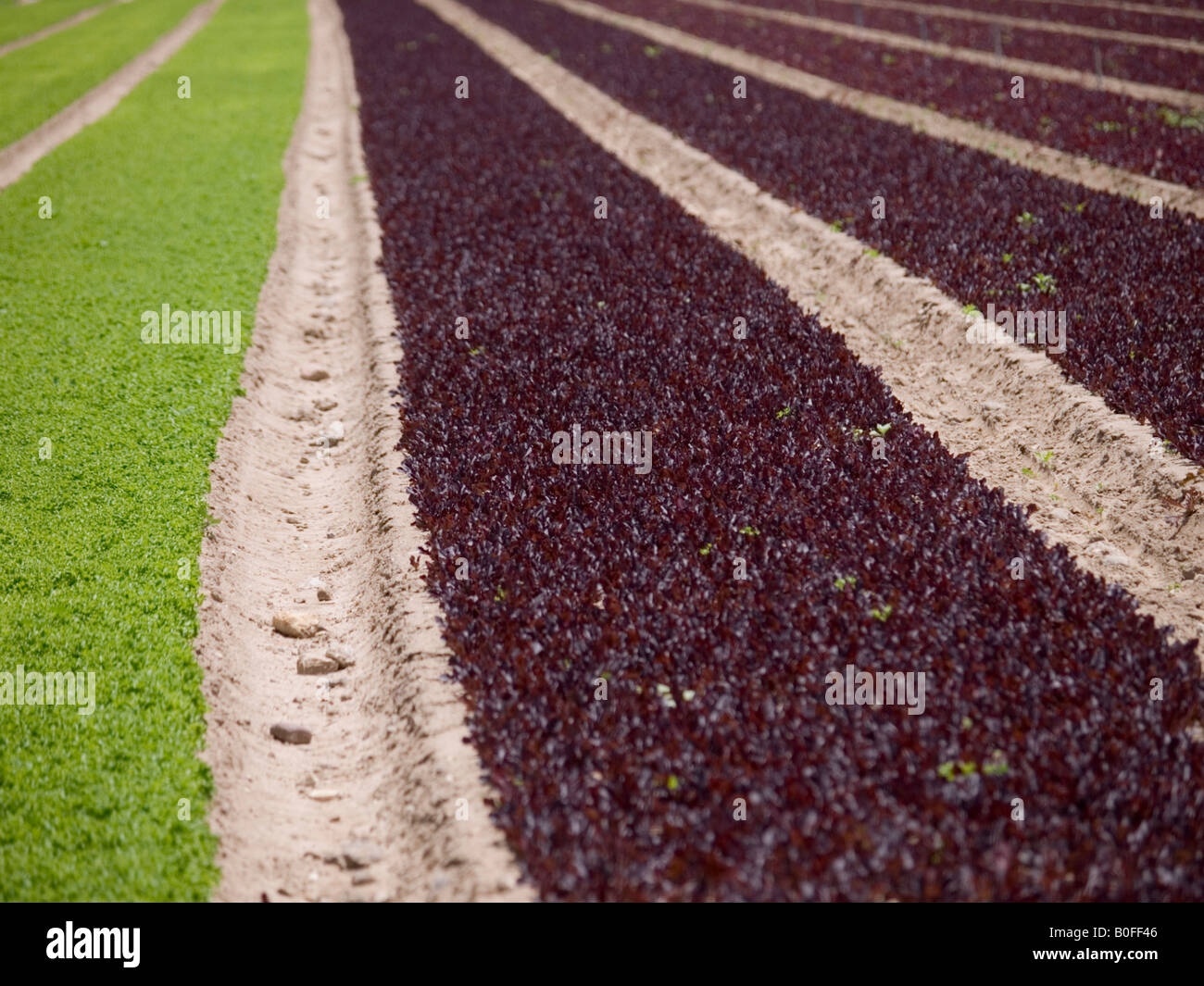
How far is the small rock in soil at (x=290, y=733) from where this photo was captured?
239 inches

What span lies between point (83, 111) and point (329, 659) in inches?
945

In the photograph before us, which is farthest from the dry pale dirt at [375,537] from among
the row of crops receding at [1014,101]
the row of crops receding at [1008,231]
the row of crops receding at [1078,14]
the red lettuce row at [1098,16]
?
the row of crops receding at [1078,14]

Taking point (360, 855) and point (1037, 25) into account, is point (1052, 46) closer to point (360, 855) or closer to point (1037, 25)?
point (1037, 25)

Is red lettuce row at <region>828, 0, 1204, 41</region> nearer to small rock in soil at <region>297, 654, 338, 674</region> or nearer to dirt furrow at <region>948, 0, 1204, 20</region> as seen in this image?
dirt furrow at <region>948, 0, 1204, 20</region>

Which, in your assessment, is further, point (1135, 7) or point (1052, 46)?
point (1135, 7)

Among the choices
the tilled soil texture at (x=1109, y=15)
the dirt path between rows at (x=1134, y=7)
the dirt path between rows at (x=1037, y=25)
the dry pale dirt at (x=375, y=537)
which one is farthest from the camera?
the dirt path between rows at (x=1134, y=7)

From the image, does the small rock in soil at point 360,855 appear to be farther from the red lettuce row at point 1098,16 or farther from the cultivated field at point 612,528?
the red lettuce row at point 1098,16

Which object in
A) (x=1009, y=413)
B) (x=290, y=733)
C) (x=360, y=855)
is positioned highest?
(x=1009, y=413)

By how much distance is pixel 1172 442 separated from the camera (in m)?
7.80

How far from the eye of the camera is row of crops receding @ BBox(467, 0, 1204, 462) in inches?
354

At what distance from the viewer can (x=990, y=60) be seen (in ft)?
88.3

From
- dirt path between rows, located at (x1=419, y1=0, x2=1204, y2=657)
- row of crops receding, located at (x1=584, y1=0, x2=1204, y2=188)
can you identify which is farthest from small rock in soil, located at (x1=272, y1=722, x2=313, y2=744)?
row of crops receding, located at (x1=584, y1=0, x2=1204, y2=188)

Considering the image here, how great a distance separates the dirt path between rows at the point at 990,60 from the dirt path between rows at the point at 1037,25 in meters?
1.36

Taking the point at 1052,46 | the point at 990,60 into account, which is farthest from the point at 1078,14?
the point at 990,60
